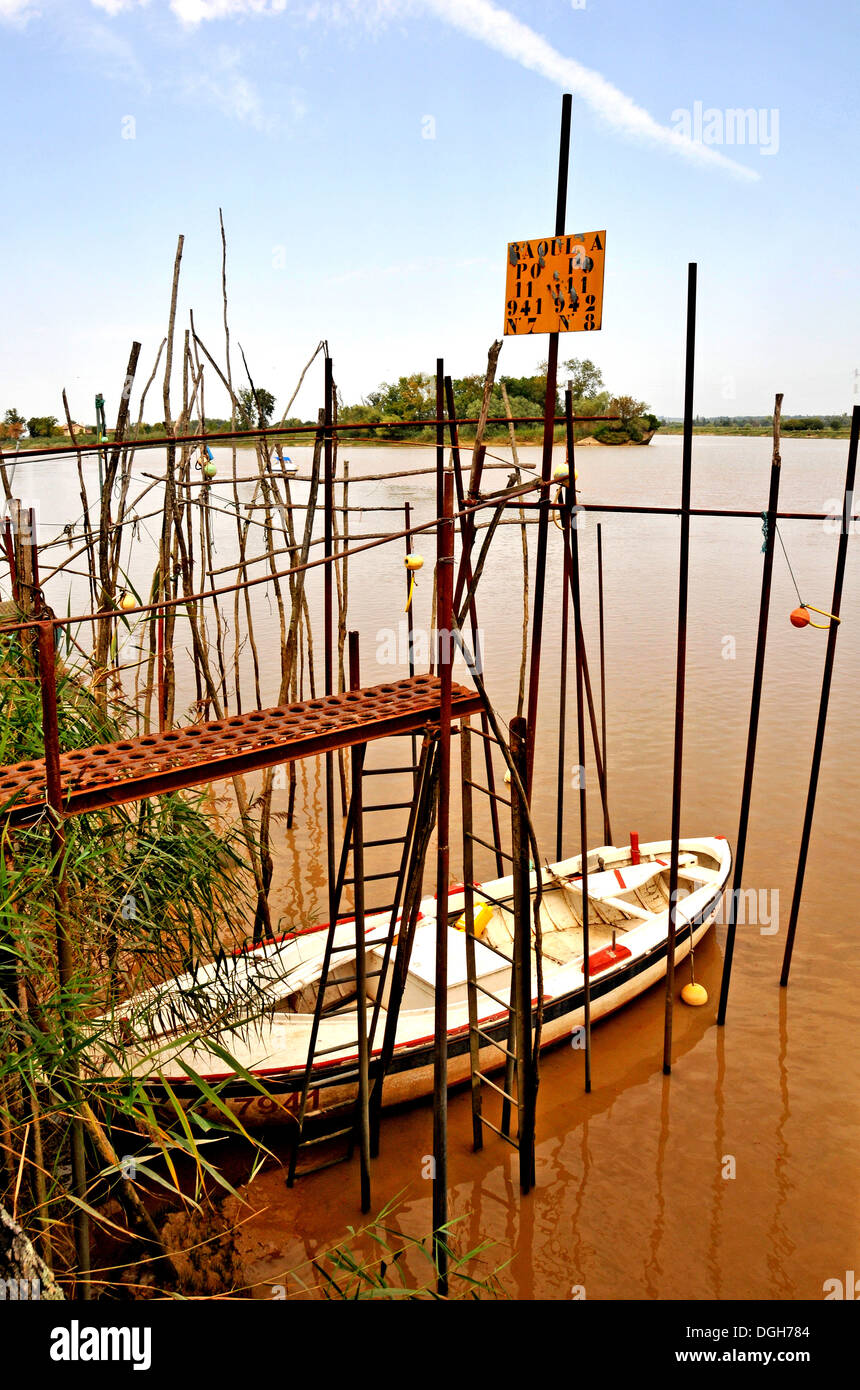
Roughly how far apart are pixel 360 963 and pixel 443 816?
3.33 feet

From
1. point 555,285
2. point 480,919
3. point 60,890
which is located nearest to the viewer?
point 60,890

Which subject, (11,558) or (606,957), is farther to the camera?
(606,957)

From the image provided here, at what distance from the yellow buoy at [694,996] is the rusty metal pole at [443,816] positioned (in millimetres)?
3101

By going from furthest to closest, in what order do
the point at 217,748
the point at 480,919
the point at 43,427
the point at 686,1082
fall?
the point at 43,427, the point at 480,919, the point at 686,1082, the point at 217,748

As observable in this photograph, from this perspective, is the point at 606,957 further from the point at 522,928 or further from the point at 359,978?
the point at 359,978

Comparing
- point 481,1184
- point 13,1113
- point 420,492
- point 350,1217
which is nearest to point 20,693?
point 13,1113

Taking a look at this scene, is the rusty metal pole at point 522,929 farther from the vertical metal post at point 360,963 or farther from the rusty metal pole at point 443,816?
the vertical metal post at point 360,963

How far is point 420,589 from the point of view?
17.9 metres

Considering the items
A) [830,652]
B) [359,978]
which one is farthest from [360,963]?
[830,652]

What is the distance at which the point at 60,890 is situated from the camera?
9.41ft

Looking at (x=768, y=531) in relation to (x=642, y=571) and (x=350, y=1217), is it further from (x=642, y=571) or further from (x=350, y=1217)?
(x=642, y=571)

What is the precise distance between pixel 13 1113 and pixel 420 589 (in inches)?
591
